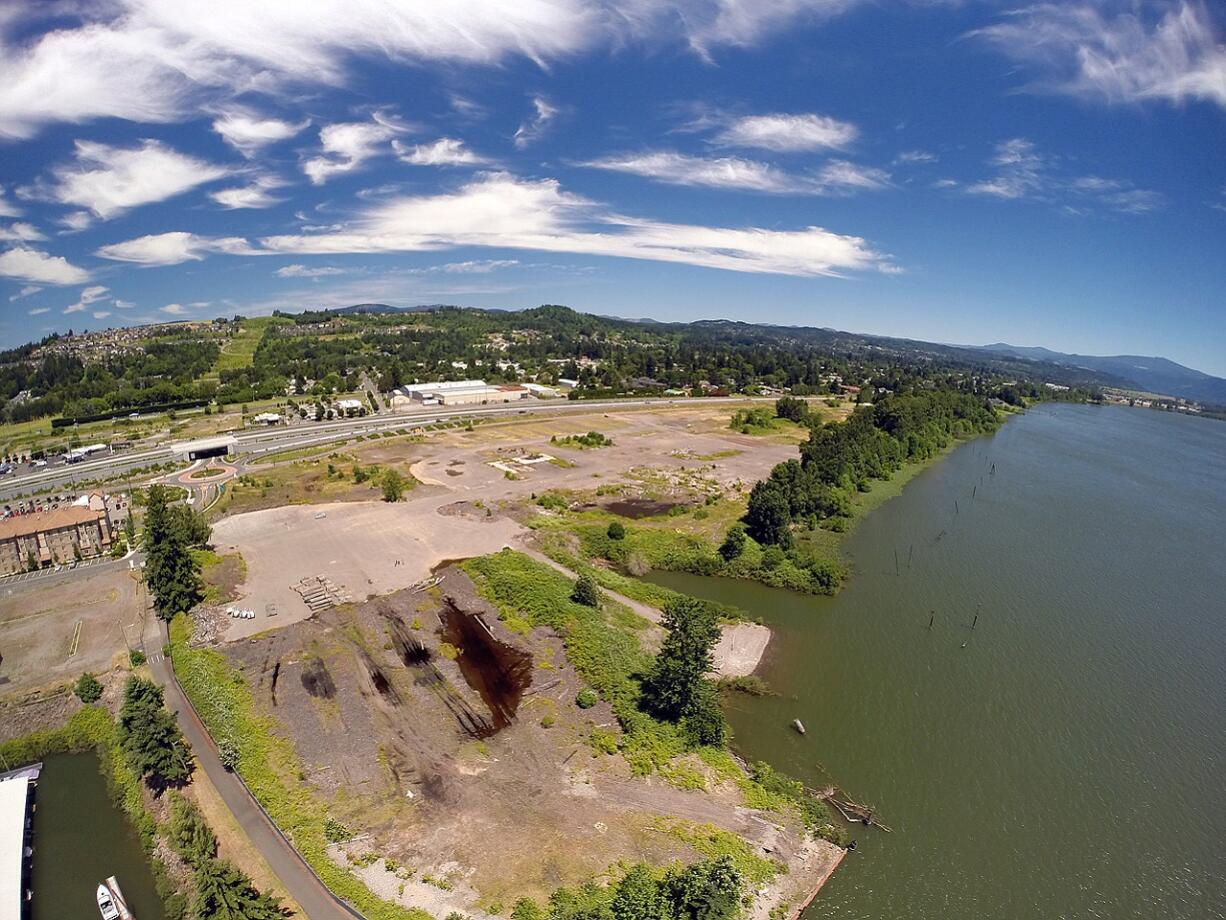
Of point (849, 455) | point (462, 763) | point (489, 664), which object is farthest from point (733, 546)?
point (849, 455)

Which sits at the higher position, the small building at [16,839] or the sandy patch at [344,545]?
the sandy patch at [344,545]

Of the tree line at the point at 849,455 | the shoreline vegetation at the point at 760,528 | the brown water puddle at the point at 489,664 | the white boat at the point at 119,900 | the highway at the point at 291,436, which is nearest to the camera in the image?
the white boat at the point at 119,900

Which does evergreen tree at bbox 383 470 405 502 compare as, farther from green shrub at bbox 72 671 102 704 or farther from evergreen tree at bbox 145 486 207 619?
green shrub at bbox 72 671 102 704

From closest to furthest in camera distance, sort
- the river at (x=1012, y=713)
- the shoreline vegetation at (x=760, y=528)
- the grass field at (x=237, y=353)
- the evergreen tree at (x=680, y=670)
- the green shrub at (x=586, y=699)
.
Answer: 1. the river at (x=1012, y=713)
2. the evergreen tree at (x=680, y=670)
3. the green shrub at (x=586, y=699)
4. the shoreline vegetation at (x=760, y=528)
5. the grass field at (x=237, y=353)

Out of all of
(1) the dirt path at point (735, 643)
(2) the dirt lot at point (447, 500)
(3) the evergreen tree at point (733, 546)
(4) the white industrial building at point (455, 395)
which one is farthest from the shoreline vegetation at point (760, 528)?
(4) the white industrial building at point (455, 395)

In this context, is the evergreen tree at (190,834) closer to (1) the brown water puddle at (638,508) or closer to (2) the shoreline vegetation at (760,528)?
(2) the shoreline vegetation at (760,528)

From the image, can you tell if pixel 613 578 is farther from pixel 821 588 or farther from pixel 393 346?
pixel 393 346
